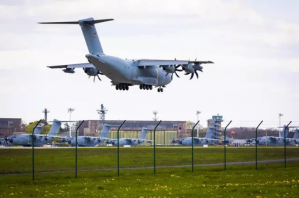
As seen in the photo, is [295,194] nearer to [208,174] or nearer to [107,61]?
[208,174]

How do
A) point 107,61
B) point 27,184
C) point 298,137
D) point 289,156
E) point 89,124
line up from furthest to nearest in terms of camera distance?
point 89,124 → point 298,137 → point 107,61 → point 289,156 → point 27,184

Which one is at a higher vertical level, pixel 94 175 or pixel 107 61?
pixel 107 61

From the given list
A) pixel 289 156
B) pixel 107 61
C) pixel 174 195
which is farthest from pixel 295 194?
pixel 107 61

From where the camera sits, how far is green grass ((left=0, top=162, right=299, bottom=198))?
26375 mm

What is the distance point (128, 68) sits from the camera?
70625 millimetres

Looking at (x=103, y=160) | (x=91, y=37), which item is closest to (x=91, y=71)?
(x=91, y=37)

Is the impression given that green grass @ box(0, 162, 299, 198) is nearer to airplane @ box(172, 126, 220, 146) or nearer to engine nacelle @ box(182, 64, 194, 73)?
engine nacelle @ box(182, 64, 194, 73)

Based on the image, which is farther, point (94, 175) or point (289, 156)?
point (289, 156)

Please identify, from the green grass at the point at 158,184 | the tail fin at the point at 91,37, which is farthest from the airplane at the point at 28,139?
the green grass at the point at 158,184

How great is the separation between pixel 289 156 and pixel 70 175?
2635cm

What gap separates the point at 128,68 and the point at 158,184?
4081 cm

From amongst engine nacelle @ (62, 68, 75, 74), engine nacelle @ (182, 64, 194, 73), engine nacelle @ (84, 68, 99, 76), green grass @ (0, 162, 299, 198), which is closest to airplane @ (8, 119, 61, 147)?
engine nacelle @ (62, 68, 75, 74)

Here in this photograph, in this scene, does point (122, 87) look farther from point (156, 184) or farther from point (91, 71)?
point (156, 184)

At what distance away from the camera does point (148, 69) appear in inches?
2992
